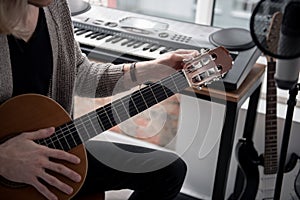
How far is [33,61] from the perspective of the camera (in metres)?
1.32

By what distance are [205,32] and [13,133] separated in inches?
31.8

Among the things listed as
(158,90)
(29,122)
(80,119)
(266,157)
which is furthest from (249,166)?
(29,122)

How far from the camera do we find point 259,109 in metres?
1.91

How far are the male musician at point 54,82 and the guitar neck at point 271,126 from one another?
1.18 ft

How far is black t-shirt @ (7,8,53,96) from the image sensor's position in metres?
1.29

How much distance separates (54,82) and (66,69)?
0.17ft

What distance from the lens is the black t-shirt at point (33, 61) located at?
50.8 inches

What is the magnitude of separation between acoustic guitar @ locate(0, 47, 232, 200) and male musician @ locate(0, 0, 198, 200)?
1.1 inches

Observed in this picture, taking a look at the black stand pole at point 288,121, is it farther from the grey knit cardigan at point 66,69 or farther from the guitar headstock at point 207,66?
the grey knit cardigan at point 66,69

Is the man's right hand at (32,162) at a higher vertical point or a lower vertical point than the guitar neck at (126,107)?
lower

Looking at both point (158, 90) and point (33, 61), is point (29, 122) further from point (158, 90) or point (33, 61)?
point (158, 90)

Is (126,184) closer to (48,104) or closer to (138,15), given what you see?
(48,104)

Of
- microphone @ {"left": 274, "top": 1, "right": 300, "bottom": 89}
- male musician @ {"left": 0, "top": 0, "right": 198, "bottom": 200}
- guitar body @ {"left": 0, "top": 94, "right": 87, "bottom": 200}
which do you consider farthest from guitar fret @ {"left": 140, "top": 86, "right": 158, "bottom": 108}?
microphone @ {"left": 274, "top": 1, "right": 300, "bottom": 89}

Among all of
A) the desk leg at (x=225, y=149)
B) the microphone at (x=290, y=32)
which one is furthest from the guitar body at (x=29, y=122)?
the microphone at (x=290, y=32)
